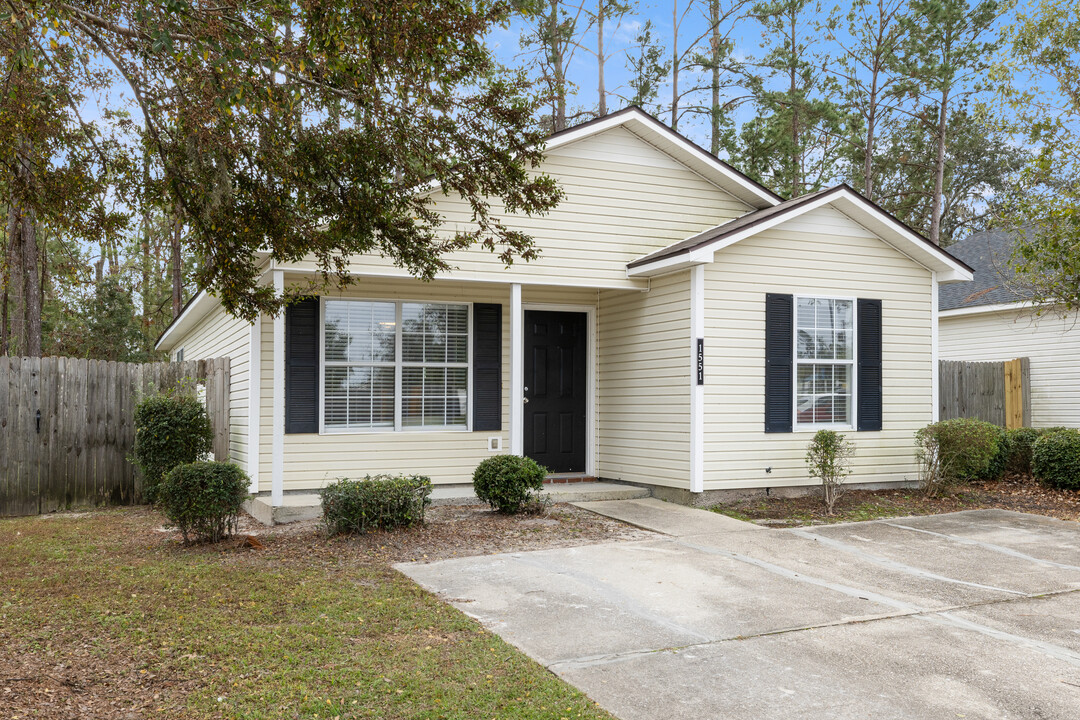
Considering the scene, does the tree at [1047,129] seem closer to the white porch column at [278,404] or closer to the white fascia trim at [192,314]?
the white porch column at [278,404]

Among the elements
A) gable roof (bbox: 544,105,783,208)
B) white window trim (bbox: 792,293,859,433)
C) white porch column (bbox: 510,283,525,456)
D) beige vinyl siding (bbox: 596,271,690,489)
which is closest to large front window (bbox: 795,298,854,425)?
white window trim (bbox: 792,293,859,433)

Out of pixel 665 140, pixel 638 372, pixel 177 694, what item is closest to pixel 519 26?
pixel 665 140

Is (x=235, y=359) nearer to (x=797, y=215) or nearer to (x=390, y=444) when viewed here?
(x=390, y=444)

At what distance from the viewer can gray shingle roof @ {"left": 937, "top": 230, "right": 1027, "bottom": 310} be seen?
1564 centimetres

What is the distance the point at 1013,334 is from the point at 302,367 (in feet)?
43.7

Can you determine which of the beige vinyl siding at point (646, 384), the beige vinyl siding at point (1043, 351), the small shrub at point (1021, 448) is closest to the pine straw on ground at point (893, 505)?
the small shrub at point (1021, 448)

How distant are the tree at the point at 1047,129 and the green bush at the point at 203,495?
10.1 meters

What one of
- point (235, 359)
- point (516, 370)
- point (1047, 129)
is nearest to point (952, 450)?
point (1047, 129)

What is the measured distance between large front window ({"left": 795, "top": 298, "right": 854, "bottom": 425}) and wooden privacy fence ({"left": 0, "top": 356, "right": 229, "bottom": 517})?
7311 mm

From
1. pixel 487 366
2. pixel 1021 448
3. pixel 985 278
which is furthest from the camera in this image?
pixel 985 278

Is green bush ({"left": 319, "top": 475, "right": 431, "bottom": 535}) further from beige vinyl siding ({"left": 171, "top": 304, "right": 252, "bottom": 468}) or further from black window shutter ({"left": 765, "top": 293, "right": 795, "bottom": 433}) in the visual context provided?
black window shutter ({"left": 765, "top": 293, "right": 795, "bottom": 433})

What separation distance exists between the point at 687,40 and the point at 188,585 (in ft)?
64.3

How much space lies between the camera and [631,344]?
427 inches

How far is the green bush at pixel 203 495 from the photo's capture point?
722cm
